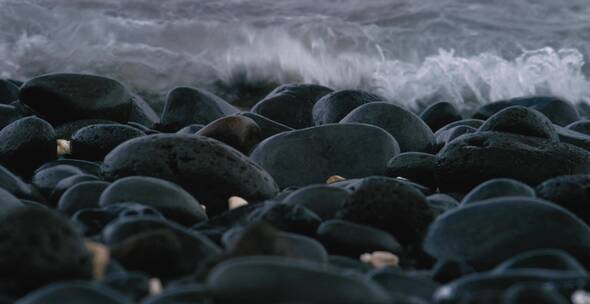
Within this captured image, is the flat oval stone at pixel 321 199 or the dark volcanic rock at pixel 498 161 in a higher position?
the flat oval stone at pixel 321 199

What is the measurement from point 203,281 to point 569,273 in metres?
0.92

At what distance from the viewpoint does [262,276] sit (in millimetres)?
1871

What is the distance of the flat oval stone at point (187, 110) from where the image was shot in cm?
584

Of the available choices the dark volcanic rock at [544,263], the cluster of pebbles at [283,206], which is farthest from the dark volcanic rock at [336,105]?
the dark volcanic rock at [544,263]

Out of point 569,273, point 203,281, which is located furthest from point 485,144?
point 203,281

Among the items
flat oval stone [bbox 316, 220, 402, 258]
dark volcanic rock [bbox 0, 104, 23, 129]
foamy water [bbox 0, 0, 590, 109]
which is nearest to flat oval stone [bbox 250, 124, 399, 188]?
flat oval stone [bbox 316, 220, 402, 258]

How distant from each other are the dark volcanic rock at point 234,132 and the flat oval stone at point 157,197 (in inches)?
52.9

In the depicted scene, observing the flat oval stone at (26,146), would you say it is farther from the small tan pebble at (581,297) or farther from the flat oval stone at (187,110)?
the small tan pebble at (581,297)

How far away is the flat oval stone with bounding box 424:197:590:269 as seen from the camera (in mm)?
2801

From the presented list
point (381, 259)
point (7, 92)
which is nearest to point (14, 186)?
point (381, 259)

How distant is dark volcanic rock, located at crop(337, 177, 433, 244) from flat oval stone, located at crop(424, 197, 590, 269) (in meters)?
0.10

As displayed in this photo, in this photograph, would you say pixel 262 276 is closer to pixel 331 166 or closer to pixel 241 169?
pixel 241 169

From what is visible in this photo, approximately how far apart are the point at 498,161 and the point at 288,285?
2.55 meters

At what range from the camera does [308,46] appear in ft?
39.0
